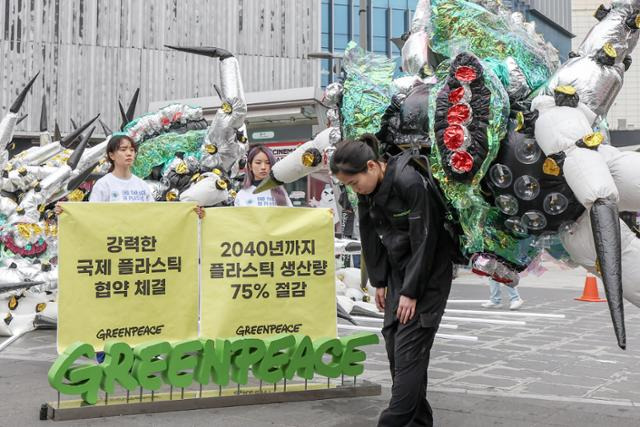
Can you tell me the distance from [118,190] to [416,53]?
2416 millimetres

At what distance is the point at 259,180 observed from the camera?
6094 mm

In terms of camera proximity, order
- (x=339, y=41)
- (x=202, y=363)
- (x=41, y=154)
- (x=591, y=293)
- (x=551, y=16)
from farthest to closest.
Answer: (x=551, y=16) < (x=339, y=41) < (x=591, y=293) < (x=41, y=154) < (x=202, y=363)

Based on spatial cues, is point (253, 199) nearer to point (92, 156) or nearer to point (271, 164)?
point (271, 164)

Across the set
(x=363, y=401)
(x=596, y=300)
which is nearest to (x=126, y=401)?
(x=363, y=401)

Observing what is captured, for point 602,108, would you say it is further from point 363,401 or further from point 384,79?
point 363,401

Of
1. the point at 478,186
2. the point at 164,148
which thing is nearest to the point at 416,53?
the point at 478,186

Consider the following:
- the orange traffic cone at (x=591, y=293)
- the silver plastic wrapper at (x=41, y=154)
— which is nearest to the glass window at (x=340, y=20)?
the orange traffic cone at (x=591, y=293)

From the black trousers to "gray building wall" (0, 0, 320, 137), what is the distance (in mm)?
23180

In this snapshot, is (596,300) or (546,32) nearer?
(596,300)

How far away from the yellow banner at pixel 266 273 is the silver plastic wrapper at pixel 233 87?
8.59ft

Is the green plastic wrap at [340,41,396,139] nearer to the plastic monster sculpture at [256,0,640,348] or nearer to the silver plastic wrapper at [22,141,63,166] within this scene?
the plastic monster sculpture at [256,0,640,348]

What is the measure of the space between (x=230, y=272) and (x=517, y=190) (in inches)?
80.8

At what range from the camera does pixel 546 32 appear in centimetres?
3747

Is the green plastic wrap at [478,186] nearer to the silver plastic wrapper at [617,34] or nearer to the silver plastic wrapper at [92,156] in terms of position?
the silver plastic wrapper at [617,34]
